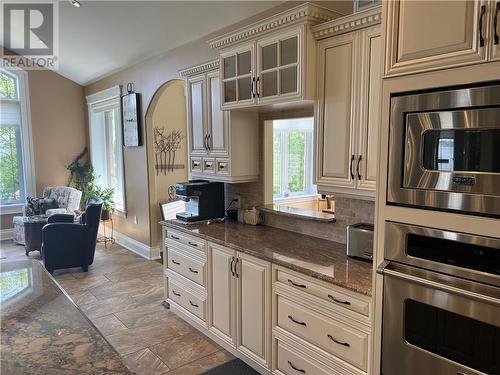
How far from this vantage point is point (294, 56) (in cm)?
250

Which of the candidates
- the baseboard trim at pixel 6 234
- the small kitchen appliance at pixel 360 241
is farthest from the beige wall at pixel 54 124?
the small kitchen appliance at pixel 360 241

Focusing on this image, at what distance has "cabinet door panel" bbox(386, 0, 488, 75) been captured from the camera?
1308 mm

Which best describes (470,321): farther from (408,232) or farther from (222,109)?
(222,109)

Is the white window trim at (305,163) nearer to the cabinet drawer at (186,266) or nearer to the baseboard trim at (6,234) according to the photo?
the cabinet drawer at (186,266)

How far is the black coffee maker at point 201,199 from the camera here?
352 cm

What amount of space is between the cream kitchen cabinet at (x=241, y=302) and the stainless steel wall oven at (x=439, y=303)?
100cm

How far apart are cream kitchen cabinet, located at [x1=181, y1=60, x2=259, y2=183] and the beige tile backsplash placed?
9.0 inches

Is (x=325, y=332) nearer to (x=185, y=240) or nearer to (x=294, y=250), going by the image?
(x=294, y=250)

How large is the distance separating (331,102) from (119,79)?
4.56 metres

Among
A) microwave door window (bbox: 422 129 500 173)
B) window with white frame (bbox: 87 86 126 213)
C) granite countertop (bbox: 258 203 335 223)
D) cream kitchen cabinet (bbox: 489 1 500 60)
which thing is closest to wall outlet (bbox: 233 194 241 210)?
granite countertop (bbox: 258 203 335 223)

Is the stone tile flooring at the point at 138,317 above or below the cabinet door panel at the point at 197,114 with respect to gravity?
below

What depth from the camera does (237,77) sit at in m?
2.97

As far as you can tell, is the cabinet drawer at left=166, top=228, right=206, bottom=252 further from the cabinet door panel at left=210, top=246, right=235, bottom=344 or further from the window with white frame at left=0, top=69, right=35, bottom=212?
the window with white frame at left=0, top=69, right=35, bottom=212

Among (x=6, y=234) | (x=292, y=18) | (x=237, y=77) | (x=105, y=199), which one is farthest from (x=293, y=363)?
(x=6, y=234)
